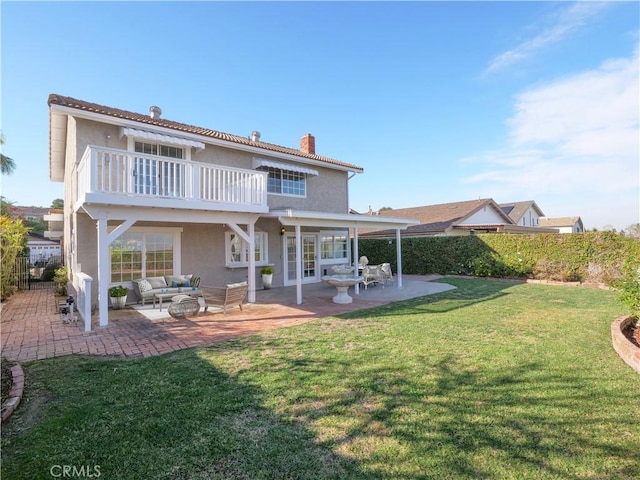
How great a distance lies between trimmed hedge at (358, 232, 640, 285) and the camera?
14876 millimetres

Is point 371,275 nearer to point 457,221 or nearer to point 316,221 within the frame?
point 316,221

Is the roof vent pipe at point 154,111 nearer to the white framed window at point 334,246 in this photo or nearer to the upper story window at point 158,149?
the upper story window at point 158,149

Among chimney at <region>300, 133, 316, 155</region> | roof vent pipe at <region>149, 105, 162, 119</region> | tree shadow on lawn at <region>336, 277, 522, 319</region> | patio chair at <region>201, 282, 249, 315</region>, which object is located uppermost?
chimney at <region>300, 133, 316, 155</region>

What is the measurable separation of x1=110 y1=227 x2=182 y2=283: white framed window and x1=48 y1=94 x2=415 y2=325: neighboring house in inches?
1.3

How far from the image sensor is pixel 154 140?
1110 centimetres

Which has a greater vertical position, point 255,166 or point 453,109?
point 453,109

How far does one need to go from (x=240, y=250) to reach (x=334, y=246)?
20.2 feet

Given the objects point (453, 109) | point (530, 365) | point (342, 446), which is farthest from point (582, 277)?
point (342, 446)

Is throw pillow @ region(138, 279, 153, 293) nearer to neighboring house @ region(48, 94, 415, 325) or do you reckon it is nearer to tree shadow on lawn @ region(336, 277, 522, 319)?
neighboring house @ region(48, 94, 415, 325)

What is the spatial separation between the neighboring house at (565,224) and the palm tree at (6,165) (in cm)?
6377

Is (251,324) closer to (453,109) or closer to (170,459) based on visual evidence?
(170,459)

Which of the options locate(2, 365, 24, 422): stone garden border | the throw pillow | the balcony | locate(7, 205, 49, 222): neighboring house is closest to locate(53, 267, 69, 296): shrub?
the throw pillow

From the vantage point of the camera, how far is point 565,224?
176 ft

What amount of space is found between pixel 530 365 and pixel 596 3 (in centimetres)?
1104
